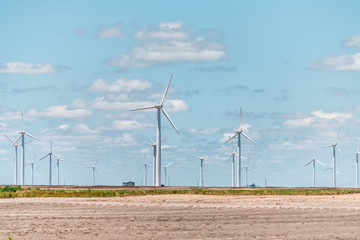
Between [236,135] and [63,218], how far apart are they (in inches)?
5034

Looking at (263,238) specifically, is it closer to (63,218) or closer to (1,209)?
(63,218)

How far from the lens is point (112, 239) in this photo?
38.4m

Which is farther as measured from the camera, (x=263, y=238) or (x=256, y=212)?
(x=256, y=212)

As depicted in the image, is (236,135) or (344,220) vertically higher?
(236,135)

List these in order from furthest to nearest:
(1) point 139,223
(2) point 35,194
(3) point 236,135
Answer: (3) point 236,135 → (2) point 35,194 → (1) point 139,223

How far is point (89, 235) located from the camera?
4031cm

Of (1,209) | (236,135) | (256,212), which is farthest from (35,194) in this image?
(236,135)

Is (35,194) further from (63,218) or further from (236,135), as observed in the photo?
(236,135)

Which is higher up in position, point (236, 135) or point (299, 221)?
point (236, 135)

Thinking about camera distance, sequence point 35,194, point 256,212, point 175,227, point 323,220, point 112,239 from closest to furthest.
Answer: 1. point 112,239
2. point 175,227
3. point 323,220
4. point 256,212
5. point 35,194

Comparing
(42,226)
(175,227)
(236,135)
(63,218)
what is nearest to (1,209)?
(63,218)

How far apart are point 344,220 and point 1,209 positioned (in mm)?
27752

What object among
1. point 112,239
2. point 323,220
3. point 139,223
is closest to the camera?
point 112,239

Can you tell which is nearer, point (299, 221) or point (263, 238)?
point (263, 238)
